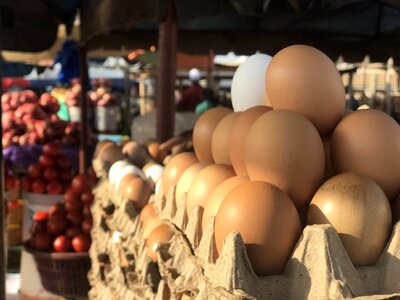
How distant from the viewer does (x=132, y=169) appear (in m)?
2.71

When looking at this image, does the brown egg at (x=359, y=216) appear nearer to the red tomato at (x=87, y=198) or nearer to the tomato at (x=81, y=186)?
the red tomato at (x=87, y=198)

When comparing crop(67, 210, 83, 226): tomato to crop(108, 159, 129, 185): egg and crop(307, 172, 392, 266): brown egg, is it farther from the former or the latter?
crop(307, 172, 392, 266): brown egg

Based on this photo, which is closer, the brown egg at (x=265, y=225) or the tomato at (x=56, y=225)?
the brown egg at (x=265, y=225)

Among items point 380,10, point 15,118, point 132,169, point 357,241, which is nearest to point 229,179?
point 357,241

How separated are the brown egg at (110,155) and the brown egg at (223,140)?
1.65 metres

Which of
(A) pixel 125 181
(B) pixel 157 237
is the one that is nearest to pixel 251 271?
(B) pixel 157 237

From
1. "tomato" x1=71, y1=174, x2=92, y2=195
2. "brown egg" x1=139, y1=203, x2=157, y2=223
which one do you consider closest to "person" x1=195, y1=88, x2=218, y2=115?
"tomato" x1=71, y1=174, x2=92, y2=195

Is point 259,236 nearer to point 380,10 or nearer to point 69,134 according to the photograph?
point 380,10

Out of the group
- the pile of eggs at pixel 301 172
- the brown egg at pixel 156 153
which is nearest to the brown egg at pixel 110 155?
the brown egg at pixel 156 153

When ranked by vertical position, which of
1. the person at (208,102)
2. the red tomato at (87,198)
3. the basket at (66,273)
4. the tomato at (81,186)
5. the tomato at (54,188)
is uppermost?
the person at (208,102)

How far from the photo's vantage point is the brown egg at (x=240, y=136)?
4.86ft

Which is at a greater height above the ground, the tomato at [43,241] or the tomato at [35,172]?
the tomato at [35,172]

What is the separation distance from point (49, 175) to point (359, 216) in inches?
181

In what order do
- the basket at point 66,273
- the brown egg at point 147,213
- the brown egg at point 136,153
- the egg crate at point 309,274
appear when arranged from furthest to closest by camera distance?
the basket at point 66,273, the brown egg at point 136,153, the brown egg at point 147,213, the egg crate at point 309,274
